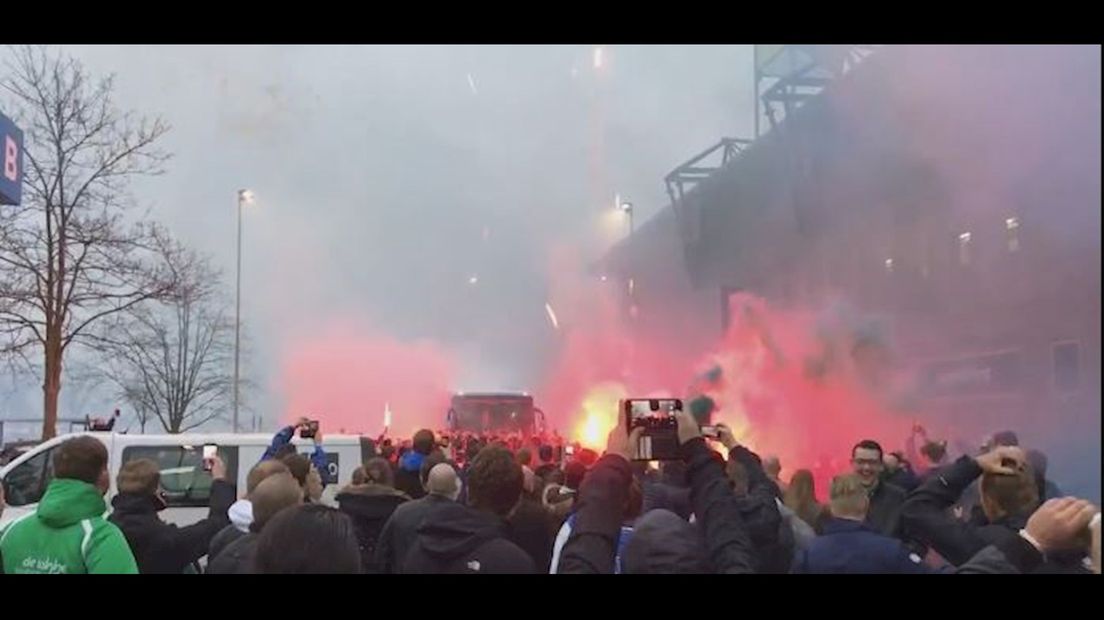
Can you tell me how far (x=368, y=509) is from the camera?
178 inches

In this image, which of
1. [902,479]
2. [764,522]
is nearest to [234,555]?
[764,522]

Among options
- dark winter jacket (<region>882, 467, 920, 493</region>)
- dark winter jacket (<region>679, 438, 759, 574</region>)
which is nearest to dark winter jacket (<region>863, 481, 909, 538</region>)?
dark winter jacket (<region>882, 467, 920, 493</region>)

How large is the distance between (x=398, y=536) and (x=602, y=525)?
1.58 meters

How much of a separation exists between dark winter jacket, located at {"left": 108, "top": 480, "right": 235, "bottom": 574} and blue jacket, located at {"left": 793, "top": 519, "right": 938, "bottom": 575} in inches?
85.7

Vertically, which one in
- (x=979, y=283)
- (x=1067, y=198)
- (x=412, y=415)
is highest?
(x=1067, y=198)

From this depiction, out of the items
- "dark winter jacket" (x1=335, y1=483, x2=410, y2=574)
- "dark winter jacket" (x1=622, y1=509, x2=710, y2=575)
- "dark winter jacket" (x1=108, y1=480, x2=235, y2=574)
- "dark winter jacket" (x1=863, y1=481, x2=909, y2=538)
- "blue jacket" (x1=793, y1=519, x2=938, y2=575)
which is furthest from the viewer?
"dark winter jacket" (x1=335, y1=483, x2=410, y2=574)

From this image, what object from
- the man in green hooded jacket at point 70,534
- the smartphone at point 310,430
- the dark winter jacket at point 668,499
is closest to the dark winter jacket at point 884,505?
the dark winter jacket at point 668,499

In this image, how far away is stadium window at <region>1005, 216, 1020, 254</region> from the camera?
10.2m

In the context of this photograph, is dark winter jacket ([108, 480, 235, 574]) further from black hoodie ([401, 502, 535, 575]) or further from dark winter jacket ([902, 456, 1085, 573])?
dark winter jacket ([902, 456, 1085, 573])

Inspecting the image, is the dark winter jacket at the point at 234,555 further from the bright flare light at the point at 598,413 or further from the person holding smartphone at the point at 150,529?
the bright flare light at the point at 598,413
